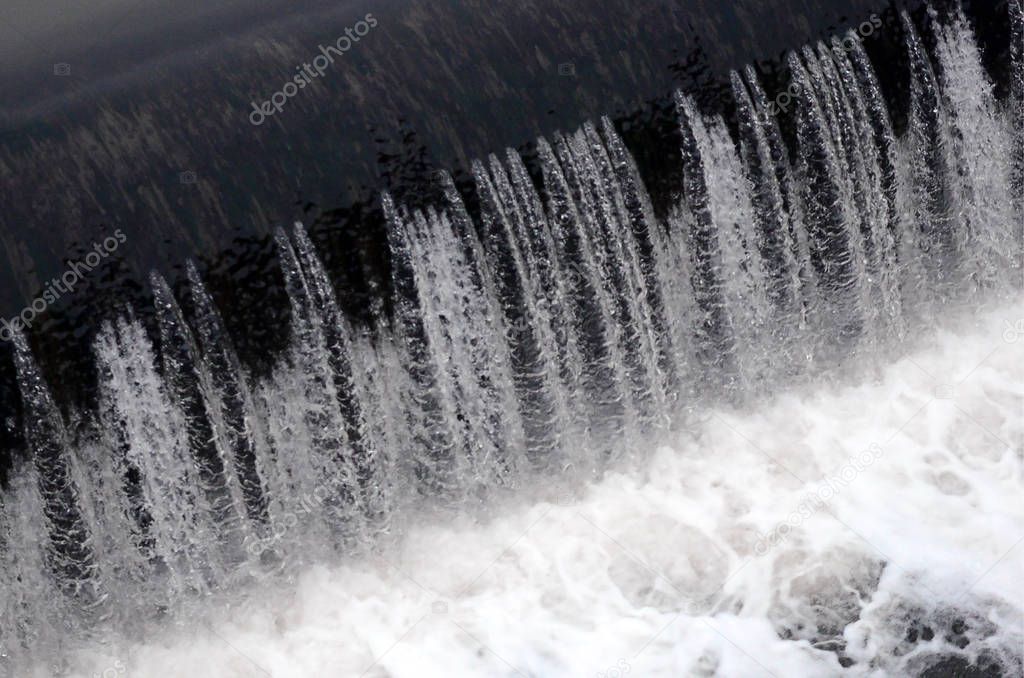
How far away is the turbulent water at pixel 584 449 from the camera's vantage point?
823 centimetres

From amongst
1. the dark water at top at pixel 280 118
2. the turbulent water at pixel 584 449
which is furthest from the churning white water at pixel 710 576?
the dark water at top at pixel 280 118

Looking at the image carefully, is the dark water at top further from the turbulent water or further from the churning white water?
the churning white water

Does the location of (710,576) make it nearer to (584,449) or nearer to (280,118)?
(584,449)

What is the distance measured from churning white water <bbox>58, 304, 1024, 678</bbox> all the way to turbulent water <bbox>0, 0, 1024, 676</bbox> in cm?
2

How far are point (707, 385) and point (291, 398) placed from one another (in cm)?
297

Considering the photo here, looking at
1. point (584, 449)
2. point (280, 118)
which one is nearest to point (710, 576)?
point (584, 449)

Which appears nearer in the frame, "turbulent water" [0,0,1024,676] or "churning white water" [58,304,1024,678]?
"turbulent water" [0,0,1024,676]

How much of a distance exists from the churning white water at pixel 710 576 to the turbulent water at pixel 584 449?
0.02m

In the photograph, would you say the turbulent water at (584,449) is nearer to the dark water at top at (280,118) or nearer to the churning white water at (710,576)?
the churning white water at (710,576)

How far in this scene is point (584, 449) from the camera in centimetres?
922

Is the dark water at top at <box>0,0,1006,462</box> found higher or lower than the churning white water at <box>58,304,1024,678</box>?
higher

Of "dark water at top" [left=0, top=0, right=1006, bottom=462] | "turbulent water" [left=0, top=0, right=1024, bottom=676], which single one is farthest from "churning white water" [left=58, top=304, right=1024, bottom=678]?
"dark water at top" [left=0, top=0, right=1006, bottom=462]

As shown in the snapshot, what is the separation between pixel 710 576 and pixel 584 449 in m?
1.18

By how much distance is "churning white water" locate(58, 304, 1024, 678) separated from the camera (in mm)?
8391
